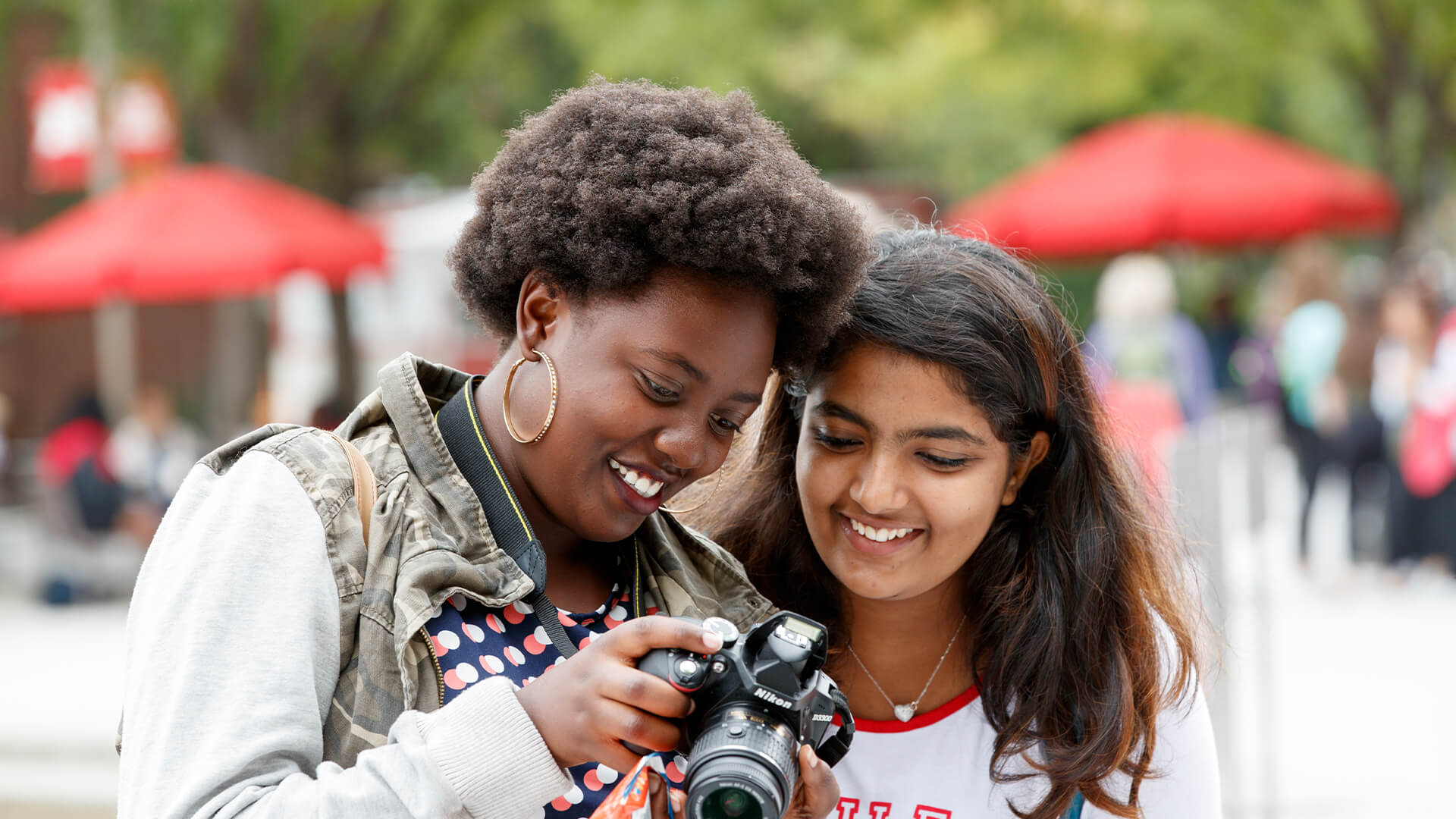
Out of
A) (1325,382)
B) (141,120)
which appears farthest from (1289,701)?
(141,120)

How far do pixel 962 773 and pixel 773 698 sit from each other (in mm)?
866

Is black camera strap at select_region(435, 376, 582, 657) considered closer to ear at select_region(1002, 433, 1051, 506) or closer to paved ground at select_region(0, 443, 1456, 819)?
ear at select_region(1002, 433, 1051, 506)

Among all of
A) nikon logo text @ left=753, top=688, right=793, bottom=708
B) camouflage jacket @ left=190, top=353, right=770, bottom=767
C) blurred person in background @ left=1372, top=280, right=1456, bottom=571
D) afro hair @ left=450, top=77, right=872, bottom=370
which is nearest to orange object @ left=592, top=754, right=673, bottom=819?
nikon logo text @ left=753, top=688, right=793, bottom=708

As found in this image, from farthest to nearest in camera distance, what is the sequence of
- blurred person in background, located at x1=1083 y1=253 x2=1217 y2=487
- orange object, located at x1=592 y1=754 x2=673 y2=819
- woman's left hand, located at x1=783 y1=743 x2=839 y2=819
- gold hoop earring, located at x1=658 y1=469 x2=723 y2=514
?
blurred person in background, located at x1=1083 y1=253 x2=1217 y2=487 → gold hoop earring, located at x1=658 y1=469 x2=723 y2=514 → woman's left hand, located at x1=783 y1=743 x2=839 y2=819 → orange object, located at x1=592 y1=754 x2=673 y2=819

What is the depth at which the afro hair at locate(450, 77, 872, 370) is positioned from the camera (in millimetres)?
1920

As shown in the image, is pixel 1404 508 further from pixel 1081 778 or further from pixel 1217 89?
pixel 1081 778

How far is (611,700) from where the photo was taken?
1670mm

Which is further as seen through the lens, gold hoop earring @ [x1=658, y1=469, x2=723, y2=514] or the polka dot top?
gold hoop earring @ [x1=658, y1=469, x2=723, y2=514]

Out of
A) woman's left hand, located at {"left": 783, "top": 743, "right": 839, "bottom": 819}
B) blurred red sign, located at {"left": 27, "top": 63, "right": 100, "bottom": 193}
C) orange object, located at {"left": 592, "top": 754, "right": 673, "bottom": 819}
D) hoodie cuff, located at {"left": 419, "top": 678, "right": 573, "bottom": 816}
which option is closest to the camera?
hoodie cuff, located at {"left": 419, "top": 678, "right": 573, "bottom": 816}

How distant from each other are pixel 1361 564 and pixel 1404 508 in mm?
610

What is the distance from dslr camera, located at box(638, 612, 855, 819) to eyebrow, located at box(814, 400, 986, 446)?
0.65m

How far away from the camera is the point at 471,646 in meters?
1.86

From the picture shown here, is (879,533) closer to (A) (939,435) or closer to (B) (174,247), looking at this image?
(A) (939,435)

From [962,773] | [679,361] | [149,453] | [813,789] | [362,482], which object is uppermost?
[679,361]
